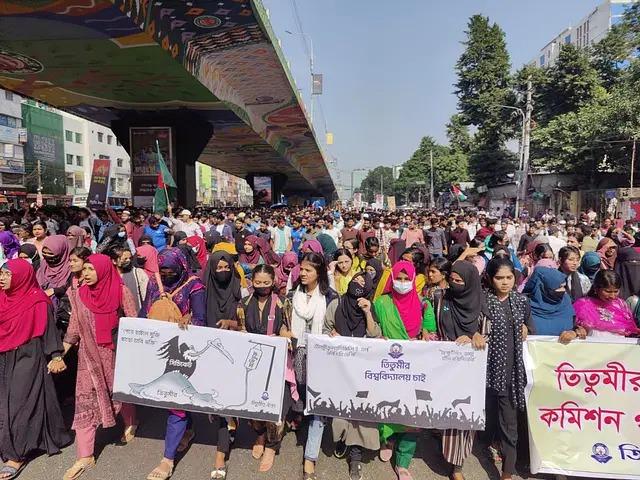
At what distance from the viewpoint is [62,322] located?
12.3 feet

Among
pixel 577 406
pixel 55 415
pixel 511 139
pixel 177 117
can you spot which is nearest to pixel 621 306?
pixel 577 406

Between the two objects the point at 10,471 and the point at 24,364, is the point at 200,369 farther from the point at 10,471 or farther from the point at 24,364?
the point at 10,471

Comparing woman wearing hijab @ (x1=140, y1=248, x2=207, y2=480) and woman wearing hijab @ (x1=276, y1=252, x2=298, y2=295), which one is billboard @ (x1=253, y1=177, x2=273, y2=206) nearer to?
woman wearing hijab @ (x1=276, y1=252, x2=298, y2=295)

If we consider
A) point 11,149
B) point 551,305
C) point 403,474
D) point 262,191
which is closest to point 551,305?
point 551,305

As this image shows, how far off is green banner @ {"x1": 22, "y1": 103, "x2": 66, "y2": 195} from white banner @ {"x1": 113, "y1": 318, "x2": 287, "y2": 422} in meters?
36.7

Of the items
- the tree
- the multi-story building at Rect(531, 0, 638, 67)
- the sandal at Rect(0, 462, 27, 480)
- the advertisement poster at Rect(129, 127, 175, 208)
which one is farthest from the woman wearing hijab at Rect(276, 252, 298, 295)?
the tree

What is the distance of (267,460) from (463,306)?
1704 millimetres

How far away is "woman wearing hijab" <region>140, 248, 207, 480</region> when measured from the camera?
303cm

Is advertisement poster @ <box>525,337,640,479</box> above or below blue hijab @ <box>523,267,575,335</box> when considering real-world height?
below

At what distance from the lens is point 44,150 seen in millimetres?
37719

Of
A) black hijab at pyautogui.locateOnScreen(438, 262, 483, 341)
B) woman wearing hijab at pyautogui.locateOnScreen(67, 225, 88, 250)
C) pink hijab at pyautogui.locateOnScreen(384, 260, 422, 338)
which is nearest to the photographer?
black hijab at pyautogui.locateOnScreen(438, 262, 483, 341)

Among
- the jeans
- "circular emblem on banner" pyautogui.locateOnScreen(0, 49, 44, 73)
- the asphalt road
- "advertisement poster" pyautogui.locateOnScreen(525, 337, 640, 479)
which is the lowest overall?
the asphalt road

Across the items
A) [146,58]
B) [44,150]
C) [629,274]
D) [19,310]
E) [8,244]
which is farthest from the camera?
[44,150]

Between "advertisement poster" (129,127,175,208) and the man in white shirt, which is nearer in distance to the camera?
the man in white shirt
